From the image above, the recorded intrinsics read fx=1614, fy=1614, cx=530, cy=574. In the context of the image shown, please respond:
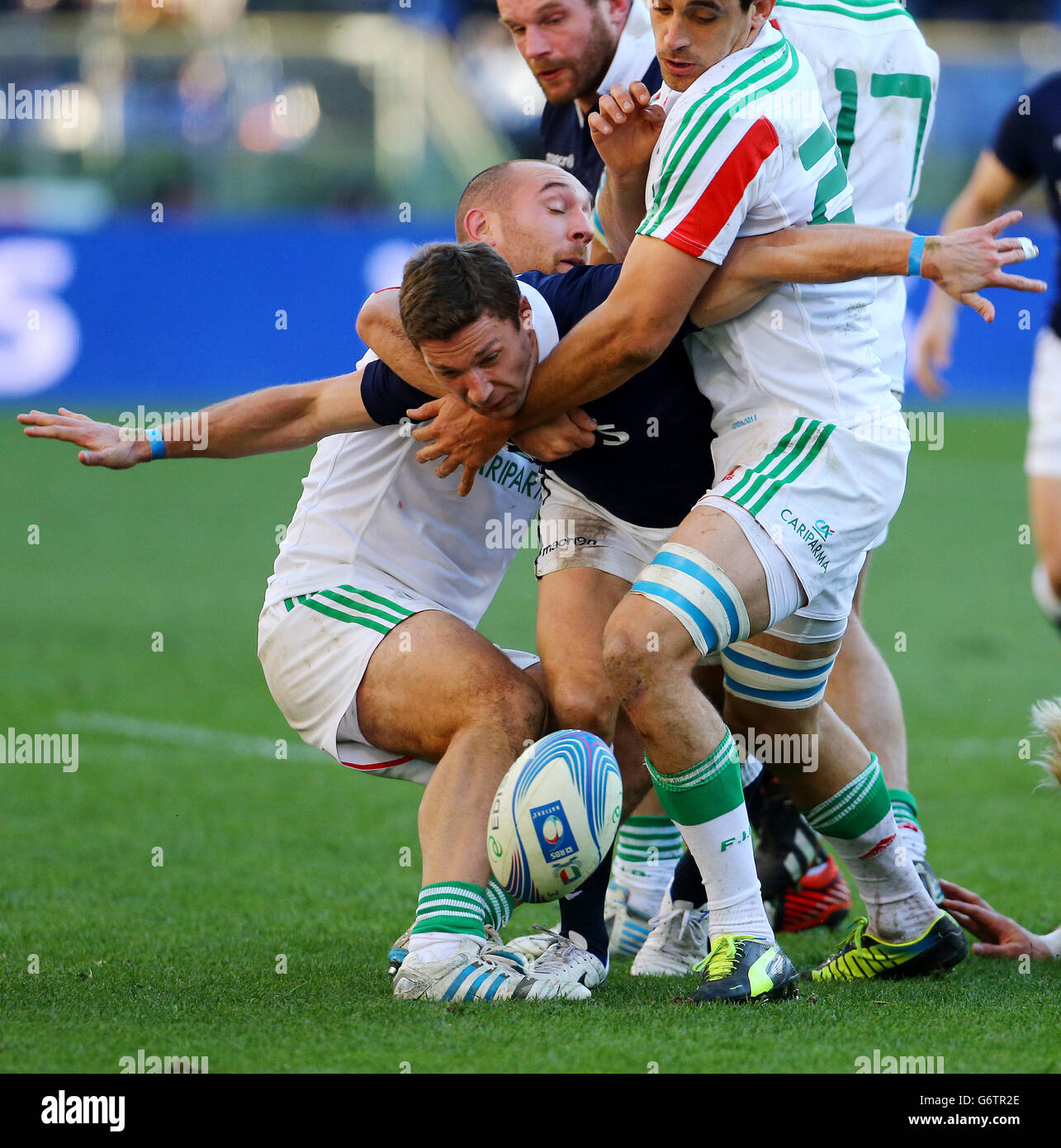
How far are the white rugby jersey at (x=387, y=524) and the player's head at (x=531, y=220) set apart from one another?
47 cm

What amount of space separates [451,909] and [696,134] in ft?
6.00

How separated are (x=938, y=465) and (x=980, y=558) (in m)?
5.19

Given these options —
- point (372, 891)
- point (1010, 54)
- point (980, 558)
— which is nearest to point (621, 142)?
point (372, 891)

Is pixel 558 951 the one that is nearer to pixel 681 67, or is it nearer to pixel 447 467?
pixel 447 467

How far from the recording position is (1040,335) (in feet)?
21.3

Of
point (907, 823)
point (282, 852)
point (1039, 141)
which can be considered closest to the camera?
point (907, 823)

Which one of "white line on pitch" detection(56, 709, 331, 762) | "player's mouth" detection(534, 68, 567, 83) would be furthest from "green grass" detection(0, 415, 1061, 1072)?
"player's mouth" detection(534, 68, 567, 83)

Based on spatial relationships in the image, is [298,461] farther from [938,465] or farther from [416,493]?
[416,493]

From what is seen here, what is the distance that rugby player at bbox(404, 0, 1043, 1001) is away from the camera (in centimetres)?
355

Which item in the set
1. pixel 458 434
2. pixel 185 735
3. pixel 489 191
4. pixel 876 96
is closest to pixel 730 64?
pixel 489 191

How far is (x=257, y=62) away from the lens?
57.8 ft

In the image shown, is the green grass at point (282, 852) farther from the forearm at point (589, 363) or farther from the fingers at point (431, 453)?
the forearm at point (589, 363)

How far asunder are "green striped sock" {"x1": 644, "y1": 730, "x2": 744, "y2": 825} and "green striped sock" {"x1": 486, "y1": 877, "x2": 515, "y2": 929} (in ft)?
1.71

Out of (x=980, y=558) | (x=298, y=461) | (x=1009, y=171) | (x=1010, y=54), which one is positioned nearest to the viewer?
(x=1009, y=171)
